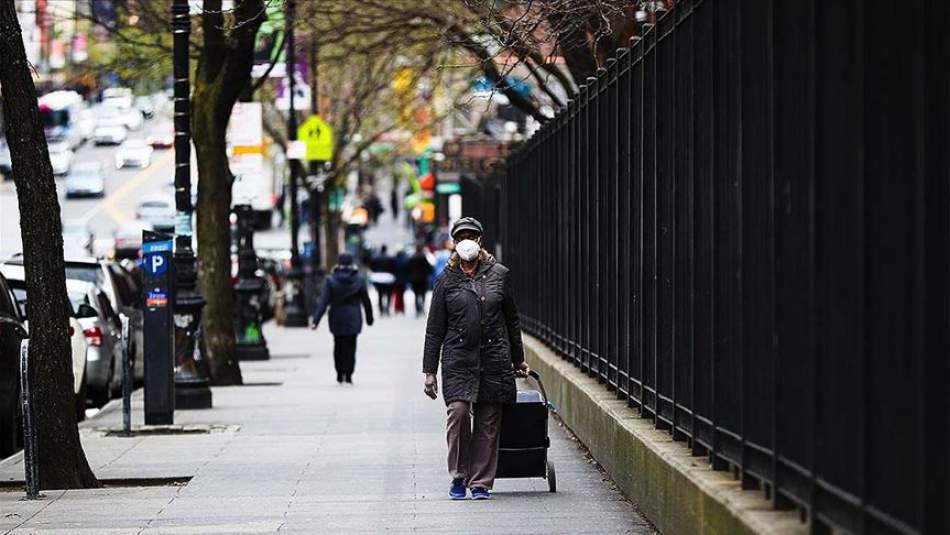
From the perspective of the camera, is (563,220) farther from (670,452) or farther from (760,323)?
(760,323)

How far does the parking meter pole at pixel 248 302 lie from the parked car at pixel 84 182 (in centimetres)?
5897

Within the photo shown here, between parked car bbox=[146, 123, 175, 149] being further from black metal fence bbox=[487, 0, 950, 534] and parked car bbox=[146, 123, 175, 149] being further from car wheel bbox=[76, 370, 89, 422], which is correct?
black metal fence bbox=[487, 0, 950, 534]

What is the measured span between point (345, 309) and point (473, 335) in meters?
12.1

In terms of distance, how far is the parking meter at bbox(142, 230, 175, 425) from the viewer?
18.4 m

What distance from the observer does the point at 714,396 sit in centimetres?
966

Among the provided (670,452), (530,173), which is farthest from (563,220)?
(670,452)

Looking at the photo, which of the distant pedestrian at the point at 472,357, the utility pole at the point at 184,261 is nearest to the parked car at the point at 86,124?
the utility pole at the point at 184,261

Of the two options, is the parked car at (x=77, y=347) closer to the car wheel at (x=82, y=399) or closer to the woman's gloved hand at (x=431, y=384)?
the car wheel at (x=82, y=399)

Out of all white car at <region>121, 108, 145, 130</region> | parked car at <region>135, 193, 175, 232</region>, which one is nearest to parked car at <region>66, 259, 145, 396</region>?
parked car at <region>135, 193, 175, 232</region>

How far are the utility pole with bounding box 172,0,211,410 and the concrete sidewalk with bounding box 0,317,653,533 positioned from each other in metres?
0.35

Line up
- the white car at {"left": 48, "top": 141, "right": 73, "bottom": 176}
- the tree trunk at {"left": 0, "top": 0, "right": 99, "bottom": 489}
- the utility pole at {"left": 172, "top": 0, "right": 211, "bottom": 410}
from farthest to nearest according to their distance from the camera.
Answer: the white car at {"left": 48, "top": 141, "right": 73, "bottom": 176} → the utility pole at {"left": 172, "top": 0, "right": 211, "bottom": 410} → the tree trunk at {"left": 0, "top": 0, "right": 99, "bottom": 489}

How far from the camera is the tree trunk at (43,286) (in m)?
13.1

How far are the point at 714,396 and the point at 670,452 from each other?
98cm

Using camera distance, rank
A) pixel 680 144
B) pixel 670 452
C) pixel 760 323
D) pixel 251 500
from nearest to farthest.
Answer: pixel 760 323 → pixel 670 452 → pixel 680 144 → pixel 251 500
